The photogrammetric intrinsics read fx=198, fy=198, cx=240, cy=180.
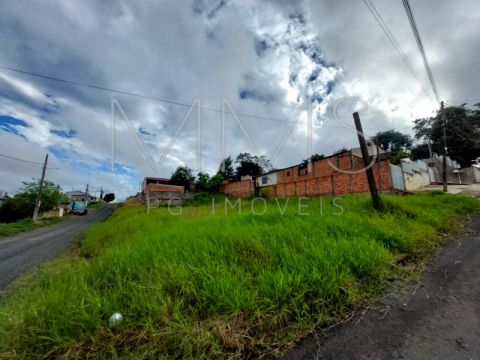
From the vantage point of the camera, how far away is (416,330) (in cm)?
180

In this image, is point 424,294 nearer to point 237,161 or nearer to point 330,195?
point 330,195

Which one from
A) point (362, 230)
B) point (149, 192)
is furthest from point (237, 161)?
point (362, 230)

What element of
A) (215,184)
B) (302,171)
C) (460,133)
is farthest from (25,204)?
(460,133)

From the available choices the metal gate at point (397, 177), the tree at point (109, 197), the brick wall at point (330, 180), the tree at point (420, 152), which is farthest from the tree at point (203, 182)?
the tree at point (109, 197)

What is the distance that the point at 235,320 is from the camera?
5.84ft

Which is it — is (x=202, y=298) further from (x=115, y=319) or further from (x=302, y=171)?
(x=302, y=171)

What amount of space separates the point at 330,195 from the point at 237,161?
2618cm

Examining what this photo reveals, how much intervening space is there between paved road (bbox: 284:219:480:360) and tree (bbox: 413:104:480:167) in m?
32.3

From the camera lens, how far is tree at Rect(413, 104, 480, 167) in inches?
943

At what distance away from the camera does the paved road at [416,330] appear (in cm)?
157

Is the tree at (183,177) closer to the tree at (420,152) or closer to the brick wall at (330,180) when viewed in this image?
the brick wall at (330,180)

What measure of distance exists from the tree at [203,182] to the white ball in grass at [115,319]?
27801 millimetres

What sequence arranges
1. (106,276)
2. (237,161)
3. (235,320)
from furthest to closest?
(237,161)
(106,276)
(235,320)

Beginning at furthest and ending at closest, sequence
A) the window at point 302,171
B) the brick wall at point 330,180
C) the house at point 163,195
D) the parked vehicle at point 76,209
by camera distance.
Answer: the parked vehicle at point 76,209
the house at point 163,195
the window at point 302,171
the brick wall at point 330,180
